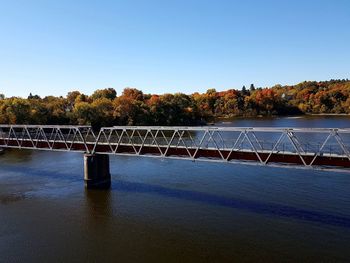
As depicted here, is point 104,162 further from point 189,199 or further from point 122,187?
point 189,199

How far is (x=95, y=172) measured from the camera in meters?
51.4

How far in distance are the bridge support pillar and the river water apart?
138 centimetres

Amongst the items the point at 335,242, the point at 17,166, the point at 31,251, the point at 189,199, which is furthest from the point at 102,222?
the point at 17,166

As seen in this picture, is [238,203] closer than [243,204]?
No

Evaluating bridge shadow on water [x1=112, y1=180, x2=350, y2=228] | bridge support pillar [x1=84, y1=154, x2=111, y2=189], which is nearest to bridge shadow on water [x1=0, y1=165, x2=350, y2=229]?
bridge shadow on water [x1=112, y1=180, x2=350, y2=228]

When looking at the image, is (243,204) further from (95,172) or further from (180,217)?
(95,172)

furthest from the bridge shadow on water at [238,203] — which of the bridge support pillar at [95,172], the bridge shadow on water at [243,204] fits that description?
the bridge support pillar at [95,172]

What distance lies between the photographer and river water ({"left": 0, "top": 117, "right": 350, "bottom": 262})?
30906 millimetres

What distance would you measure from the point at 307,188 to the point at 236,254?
20.9 metres

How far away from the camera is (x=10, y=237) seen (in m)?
35.1

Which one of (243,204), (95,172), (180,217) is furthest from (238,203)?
(95,172)

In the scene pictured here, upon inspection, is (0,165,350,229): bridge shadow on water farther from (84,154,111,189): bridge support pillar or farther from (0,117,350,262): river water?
(84,154,111,189): bridge support pillar

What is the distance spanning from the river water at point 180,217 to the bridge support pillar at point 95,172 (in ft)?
4.53

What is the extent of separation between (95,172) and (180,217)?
56.6 ft
